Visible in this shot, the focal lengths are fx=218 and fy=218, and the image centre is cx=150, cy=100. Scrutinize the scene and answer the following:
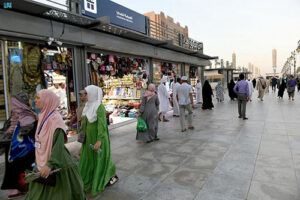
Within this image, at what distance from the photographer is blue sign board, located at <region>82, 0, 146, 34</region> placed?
659 centimetres

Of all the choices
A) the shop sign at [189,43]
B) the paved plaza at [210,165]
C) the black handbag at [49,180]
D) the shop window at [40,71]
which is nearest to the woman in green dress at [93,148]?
the paved plaza at [210,165]

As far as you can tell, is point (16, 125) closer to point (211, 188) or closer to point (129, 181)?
point (129, 181)

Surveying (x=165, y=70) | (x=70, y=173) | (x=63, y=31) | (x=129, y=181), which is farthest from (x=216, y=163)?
(x=165, y=70)

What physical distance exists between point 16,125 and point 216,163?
3511mm

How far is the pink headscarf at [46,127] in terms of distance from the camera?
6.95ft

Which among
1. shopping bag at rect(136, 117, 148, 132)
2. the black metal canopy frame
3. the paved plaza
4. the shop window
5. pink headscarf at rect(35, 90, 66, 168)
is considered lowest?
the paved plaza

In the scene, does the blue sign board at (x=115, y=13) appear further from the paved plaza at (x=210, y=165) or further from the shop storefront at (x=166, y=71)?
the paved plaza at (x=210, y=165)

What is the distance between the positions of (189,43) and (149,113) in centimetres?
952

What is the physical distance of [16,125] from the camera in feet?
10.1

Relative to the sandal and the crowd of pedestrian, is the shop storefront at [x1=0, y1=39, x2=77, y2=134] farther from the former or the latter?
the sandal

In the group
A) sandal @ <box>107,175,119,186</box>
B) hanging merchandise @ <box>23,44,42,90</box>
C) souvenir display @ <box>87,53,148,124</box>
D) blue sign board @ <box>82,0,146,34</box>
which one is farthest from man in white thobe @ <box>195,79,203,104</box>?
sandal @ <box>107,175,119,186</box>

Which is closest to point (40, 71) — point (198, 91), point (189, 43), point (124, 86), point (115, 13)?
point (115, 13)

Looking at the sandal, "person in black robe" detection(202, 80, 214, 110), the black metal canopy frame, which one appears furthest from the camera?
"person in black robe" detection(202, 80, 214, 110)

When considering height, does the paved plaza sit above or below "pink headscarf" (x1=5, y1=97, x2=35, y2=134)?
below
